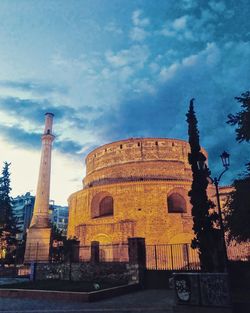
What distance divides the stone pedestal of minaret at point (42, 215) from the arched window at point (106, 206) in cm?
527

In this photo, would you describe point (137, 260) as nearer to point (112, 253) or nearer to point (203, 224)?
point (203, 224)

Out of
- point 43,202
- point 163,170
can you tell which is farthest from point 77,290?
point 163,170

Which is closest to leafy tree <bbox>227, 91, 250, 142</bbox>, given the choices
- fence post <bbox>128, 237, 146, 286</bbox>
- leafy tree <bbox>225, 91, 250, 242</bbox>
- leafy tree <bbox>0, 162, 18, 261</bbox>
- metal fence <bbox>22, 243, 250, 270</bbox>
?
leafy tree <bbox>225, 91, 250, 242</bbox>

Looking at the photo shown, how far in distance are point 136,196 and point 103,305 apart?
15.8 meters

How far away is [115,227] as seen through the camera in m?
23.1

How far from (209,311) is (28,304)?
18.6 ft

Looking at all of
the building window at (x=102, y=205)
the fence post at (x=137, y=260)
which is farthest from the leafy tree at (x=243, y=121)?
the building window at (x=102, y=205)

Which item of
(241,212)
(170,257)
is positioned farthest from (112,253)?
(241,212)

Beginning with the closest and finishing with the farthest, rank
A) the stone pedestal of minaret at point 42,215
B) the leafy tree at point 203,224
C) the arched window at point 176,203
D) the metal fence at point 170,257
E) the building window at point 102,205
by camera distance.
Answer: the leafy tree at point 203,224 → the metal fence at point 170,257 → the stone pedestal of minaret at point 42,215 → the arched window at point 176,203 → the building window at point 102,205

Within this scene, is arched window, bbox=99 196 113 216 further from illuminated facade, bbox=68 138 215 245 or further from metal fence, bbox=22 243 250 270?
metal fence, bbox=22 243 250 270

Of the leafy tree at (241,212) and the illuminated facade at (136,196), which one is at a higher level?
the illuminated facade at (136,196)

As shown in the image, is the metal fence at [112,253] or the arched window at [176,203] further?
the arched window at [176,203]

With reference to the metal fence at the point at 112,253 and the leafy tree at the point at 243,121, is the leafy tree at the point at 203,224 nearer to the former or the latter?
the leafy tree at the point at 243,121

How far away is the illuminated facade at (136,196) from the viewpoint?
22.6 m
